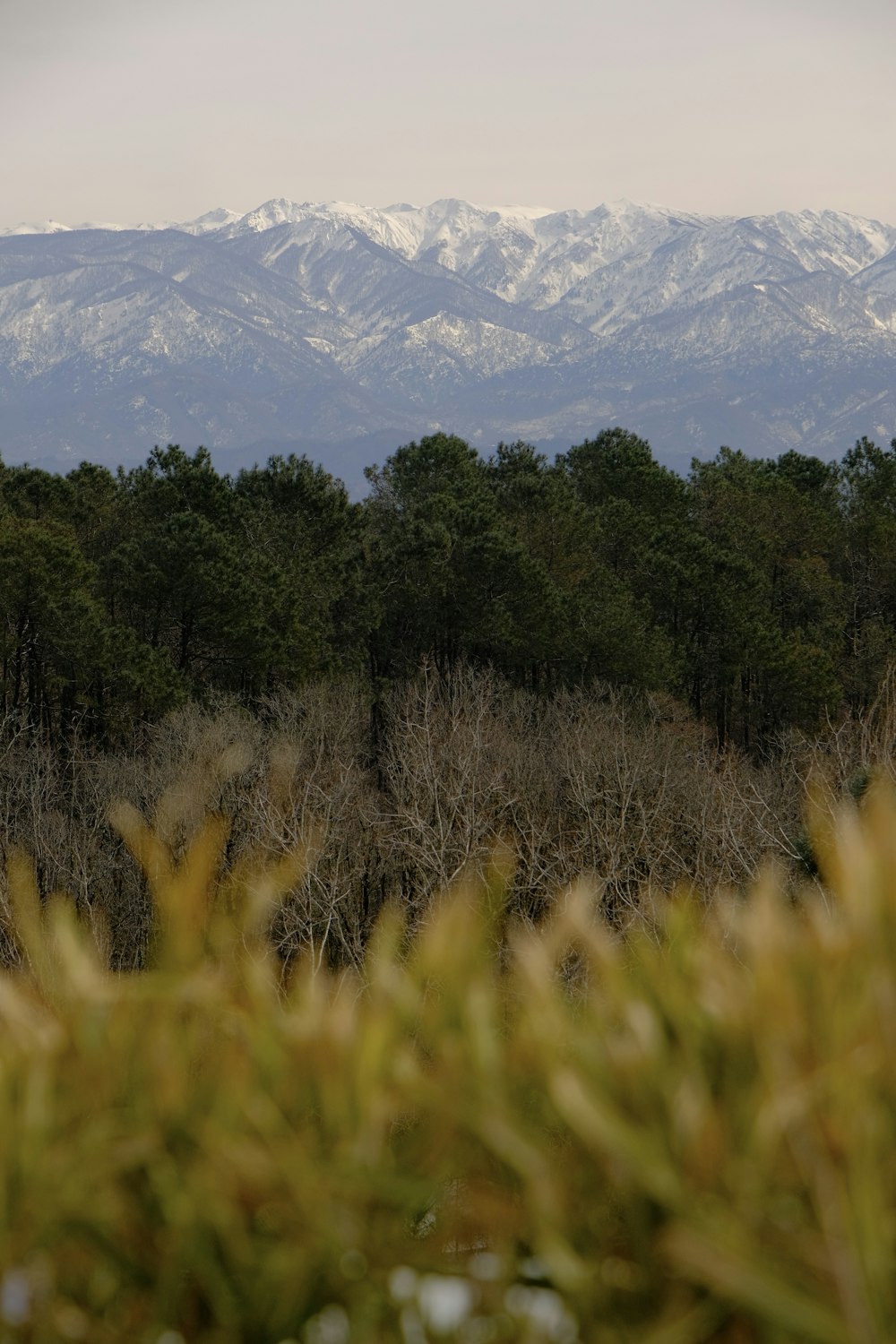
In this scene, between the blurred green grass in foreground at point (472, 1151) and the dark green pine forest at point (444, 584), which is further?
the dark green pine forest at point (444, 584)

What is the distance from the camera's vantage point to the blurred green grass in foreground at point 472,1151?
5.45 ft

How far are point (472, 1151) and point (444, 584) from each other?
3152 centimetres

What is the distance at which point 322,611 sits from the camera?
108 ft

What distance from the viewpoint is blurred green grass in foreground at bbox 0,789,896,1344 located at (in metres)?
1.66

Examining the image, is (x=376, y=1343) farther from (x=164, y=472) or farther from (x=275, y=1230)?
(x=164, y=472)

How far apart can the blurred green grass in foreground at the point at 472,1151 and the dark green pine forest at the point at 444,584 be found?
83.5 ft

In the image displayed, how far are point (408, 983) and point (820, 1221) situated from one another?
722mm

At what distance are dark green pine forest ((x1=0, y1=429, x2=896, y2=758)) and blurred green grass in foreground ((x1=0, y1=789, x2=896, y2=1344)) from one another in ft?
83.5

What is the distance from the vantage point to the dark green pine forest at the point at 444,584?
28750 mm

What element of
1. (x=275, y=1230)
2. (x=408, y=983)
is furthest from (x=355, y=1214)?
(x=408, y=983)

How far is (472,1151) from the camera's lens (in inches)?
74.6

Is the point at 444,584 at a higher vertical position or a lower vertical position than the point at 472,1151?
higher

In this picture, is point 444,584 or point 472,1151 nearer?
point 472,1151

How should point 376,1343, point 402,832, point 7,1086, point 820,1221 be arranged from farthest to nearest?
point 402,832
point 7,1086
point 376,1343
point 820,1221
